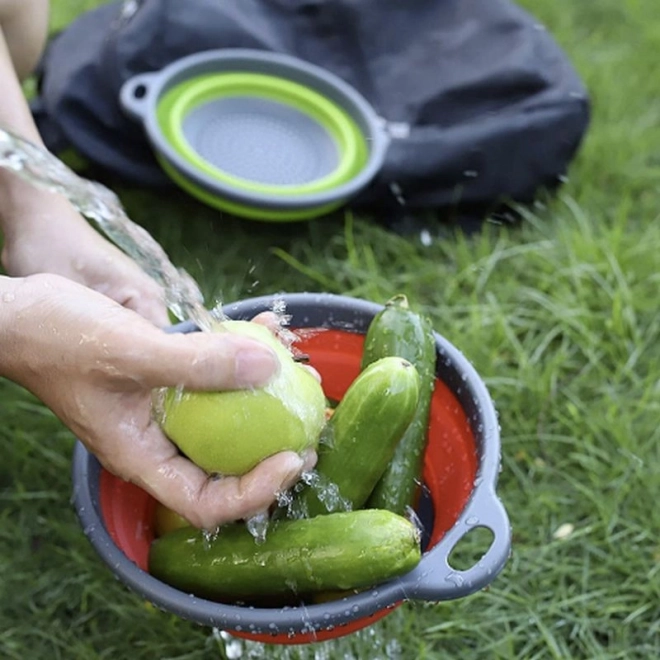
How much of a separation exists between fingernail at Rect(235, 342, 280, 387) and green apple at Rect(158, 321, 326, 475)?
40mm

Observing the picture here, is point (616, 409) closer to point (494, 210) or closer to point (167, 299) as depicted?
point (494, 210)

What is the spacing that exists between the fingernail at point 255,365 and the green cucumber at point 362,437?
0.66 feet

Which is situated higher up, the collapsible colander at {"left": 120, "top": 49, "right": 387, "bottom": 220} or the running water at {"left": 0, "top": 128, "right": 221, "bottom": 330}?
the running water at {"left": 0, "top": 128, "right": 221, "bottom": 330}

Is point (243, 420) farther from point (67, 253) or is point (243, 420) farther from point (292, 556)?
point (67, 253)

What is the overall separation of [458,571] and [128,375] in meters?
0.48

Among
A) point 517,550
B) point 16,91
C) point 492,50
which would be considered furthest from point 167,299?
point 492,50

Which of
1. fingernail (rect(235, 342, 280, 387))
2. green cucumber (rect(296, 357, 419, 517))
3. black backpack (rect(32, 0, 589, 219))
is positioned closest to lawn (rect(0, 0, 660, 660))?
black backpack (rect(32, 0, 589, 219))

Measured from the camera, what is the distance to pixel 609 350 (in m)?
2.12

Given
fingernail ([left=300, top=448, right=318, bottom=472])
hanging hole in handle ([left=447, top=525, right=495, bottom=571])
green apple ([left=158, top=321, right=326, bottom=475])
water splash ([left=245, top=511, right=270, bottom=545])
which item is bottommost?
hanging hole in handle ([left=447, top=525, right=495, bottom=571])

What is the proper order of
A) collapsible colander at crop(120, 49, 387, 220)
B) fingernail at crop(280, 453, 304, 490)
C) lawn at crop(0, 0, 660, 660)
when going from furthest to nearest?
collapsible colander at crop(120, 49, 387, 220)
lawn at crop(0, 0, 660, 660)
fingernail at crop(280, 453, 304, 490)

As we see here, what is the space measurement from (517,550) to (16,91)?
3.90 ft

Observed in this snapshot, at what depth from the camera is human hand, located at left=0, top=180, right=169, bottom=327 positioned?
1.61 metres

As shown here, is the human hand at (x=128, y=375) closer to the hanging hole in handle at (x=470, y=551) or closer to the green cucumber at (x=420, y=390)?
the green cucumber at (x=420, y=390)

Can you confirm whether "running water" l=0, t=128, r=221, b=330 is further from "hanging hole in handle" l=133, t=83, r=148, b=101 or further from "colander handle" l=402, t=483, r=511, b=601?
"hanging hole in handle" l=133, t=83, r=148, b=101
